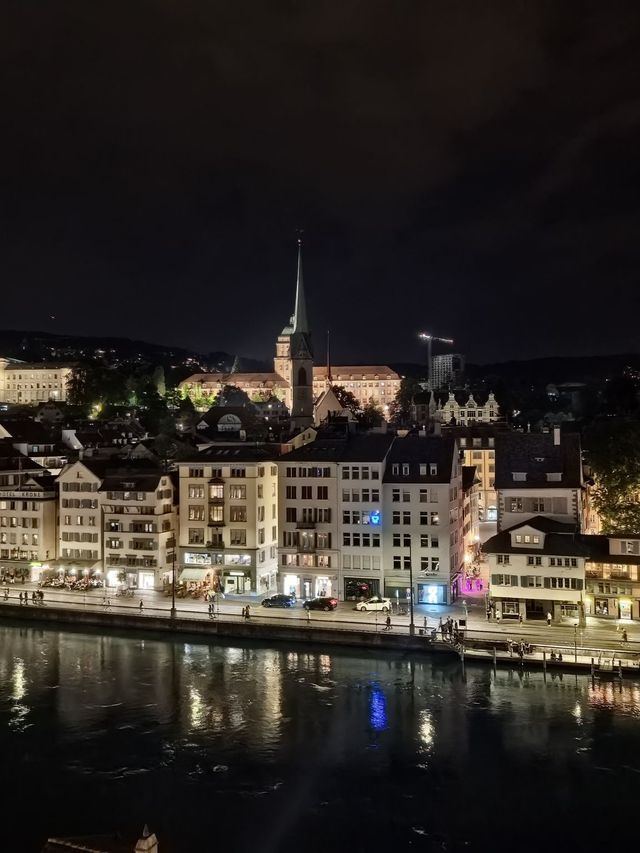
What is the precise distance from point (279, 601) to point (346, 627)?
765 cm

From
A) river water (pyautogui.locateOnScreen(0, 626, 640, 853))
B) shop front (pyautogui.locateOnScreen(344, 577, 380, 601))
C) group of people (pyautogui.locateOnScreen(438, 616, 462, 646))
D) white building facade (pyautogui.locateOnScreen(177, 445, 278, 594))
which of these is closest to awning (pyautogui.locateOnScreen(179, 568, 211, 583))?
white building facade (pyautogui.locateOnScreen(177, 445, 278, 594))

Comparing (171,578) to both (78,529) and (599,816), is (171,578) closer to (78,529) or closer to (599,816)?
(78,529)

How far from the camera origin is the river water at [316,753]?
2897 cm

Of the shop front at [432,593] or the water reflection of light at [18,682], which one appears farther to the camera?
the shop front at [432,593]

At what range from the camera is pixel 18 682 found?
45.0m

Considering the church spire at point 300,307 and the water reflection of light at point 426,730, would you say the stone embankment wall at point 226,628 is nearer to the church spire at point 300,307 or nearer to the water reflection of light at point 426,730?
the water reflection of light at point 426,730

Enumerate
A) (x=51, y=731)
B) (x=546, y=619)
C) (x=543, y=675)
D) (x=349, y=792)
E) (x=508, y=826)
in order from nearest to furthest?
(x=508, y=826) → (x=349, y=792) → (x=51, y=731) → (x=543, y=675) → (x=546, y=619)

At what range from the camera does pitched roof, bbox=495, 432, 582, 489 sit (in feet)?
191

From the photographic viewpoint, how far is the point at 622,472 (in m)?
63.8

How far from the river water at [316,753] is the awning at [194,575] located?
13.9 m

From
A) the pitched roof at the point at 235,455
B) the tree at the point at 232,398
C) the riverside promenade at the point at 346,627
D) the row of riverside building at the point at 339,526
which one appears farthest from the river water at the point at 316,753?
the tree at the point at 232,398

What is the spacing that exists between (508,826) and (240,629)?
87.3ft

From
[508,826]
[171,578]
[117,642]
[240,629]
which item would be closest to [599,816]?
[508,826]

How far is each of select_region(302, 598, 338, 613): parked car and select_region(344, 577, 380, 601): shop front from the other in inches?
Answer: 129
